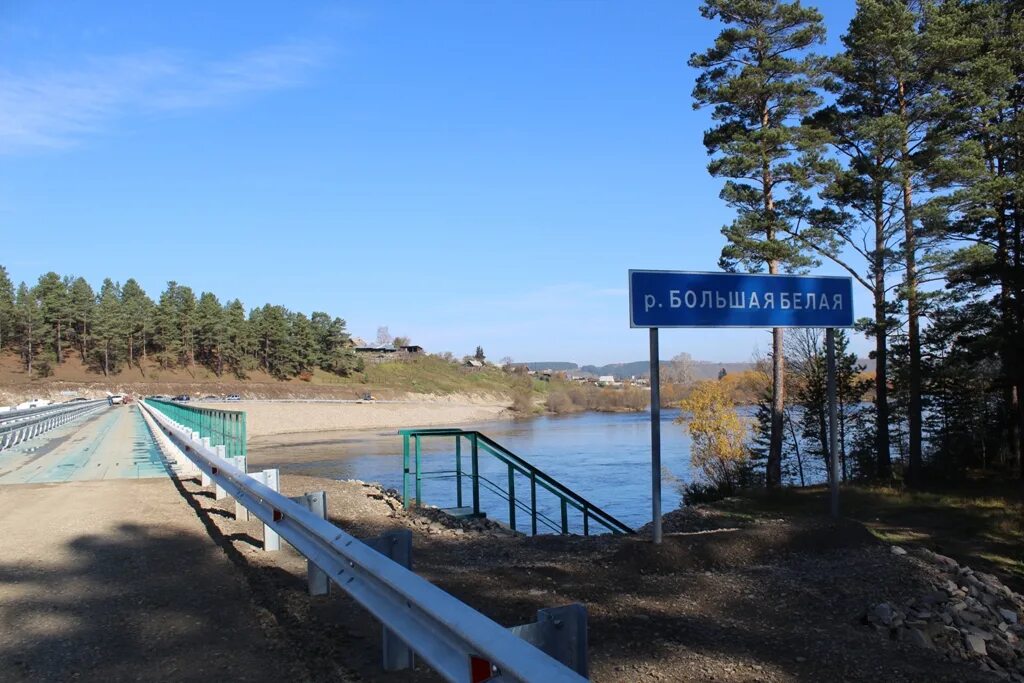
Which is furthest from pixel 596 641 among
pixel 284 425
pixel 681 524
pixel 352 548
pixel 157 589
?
pixel 284 425

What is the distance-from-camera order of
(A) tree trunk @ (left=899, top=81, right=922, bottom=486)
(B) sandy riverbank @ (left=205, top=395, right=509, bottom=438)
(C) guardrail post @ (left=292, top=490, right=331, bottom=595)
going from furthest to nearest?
(B) sandy riverbank @ (left=205, top=395, right=509, bottom=438) → (A) tree trunk @ (left=899, top=81, right=922, bottom=486) → (C) guardrail post @ (left=292, top=490, right=331, bottom=595)

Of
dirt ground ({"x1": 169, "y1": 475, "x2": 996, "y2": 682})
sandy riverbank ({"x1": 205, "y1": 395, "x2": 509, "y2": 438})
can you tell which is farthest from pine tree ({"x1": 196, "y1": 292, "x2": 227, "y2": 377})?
dirt ground ({"x1": 169, "y1": 475, "x2": 996, "y2": 682})

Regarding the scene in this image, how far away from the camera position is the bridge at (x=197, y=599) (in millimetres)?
2566

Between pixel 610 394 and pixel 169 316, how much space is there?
2437 inches

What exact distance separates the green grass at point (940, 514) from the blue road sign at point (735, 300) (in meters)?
3.00

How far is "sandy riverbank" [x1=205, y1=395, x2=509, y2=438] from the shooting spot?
235 ft

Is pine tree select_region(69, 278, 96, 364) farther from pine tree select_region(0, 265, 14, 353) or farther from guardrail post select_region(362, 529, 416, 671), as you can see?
guardrail post select_region(362, 529, 416, 671)

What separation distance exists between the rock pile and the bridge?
91.0 inches

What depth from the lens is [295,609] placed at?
16.4 ft

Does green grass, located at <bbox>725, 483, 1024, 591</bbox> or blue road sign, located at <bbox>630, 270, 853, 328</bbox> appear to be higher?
blue road sign, located at <bbox>630, 270, 853, 328</bbox>

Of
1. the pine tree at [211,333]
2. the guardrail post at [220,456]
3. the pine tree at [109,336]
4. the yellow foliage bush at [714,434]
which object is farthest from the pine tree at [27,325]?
the guardrail post at [220,456]

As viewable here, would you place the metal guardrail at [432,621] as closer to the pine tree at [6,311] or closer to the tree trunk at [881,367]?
the tree trunk at [881,367]

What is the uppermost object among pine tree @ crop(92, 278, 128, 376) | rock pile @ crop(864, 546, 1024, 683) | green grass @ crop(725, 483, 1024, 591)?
pine tree @ crop(92, 278, 128, 376)

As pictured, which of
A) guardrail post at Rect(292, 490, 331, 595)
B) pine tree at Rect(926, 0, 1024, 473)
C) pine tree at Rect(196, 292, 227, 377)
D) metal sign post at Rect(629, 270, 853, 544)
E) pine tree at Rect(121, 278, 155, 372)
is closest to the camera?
guardrail post at Rect(292, 490, 331, 595)
